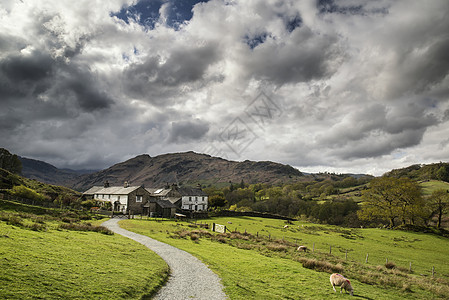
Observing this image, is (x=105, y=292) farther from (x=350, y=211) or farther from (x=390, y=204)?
(x=350, y=211)

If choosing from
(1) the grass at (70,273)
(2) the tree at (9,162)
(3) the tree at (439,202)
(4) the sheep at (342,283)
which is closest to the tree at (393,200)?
(3) the tree at (439,202)

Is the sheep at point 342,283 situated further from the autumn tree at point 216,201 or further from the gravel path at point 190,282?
the autumn tree at point 216,201

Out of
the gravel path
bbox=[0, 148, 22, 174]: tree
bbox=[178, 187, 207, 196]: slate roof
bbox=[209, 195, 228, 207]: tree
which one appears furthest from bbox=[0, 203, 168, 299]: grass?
bbox=[0, 148, 22, 174]: tree

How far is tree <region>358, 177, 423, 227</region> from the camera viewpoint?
67.8 m

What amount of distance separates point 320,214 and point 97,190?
93397mm

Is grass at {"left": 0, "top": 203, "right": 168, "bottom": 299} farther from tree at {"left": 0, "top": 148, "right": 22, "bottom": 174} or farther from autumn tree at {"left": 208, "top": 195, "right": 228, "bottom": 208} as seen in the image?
tree at {"left": 0, "top": 148, "right": 22, "bottom": 174}

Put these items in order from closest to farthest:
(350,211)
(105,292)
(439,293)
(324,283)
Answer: (105,292) < (324,283) < (439,293) < (350,211)

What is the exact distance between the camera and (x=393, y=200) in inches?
2793

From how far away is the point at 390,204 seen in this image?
231 feet

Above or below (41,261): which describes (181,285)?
below

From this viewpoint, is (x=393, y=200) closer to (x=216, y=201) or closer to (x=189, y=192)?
(x=216, y=201)

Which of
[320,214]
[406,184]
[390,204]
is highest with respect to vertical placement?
[406,184]

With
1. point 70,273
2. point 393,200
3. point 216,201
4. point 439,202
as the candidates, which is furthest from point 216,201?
point 70,273

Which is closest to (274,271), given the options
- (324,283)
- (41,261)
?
(324,283)
